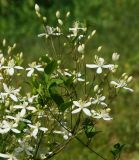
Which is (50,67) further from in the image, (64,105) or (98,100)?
(98,100)

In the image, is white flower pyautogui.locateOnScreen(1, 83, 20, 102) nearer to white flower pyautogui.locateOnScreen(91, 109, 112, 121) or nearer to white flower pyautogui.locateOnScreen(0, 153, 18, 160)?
white flower pyautogui.locateOnScreen(0, 153, 18, 160)

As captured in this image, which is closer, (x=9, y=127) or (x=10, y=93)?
(x=9, y=127)

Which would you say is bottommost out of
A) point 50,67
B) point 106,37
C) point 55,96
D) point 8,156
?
point 106,37

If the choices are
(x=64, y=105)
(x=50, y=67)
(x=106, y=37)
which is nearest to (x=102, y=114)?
(x=64, y=105)

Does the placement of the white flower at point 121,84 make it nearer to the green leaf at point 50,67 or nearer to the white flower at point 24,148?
the green leaf at point 50,67

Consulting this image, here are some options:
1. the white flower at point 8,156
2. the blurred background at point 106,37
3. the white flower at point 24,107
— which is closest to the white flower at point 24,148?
the white flower at point 8,156

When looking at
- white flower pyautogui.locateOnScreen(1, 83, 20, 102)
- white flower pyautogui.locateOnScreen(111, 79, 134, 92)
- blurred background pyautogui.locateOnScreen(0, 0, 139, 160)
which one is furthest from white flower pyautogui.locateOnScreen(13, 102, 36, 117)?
blurred background pyautogui.locateOnScreen(0, 0, 139, 160)

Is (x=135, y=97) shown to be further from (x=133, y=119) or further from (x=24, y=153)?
(x=24, y=153)
